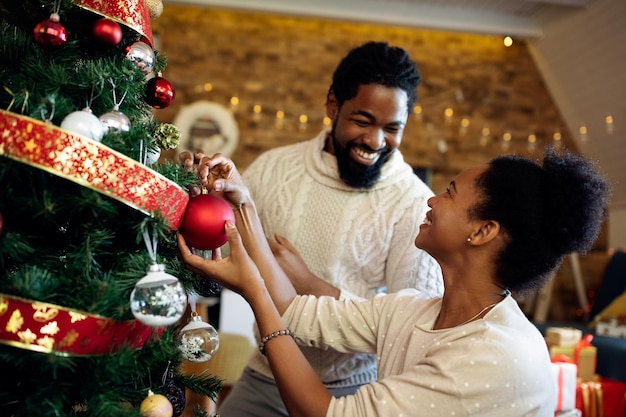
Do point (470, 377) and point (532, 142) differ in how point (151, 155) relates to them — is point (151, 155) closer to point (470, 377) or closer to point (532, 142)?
point (470, 377)

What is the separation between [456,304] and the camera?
123 centimetres

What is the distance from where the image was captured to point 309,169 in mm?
1715

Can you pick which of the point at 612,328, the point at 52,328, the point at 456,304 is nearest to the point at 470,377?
the point at 456,304

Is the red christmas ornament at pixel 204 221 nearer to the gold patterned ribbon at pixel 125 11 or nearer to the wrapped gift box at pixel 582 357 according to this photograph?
the gold patterned ribbon at pixel 125 11

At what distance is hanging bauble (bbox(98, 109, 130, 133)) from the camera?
830 mm

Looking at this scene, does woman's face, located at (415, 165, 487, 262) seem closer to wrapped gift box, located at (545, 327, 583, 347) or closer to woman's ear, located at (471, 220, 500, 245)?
woman's ear, located at (471, 220, 500, 245)

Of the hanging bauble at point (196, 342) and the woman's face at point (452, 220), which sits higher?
the woman's face at point (452, 220)

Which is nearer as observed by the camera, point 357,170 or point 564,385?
point 357,170

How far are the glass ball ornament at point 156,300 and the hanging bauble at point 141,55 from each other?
0.35 meters

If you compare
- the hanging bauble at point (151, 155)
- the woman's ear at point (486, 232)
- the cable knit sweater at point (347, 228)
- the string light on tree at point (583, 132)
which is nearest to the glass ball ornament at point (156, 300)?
the hanging bauble at point (151, 155)

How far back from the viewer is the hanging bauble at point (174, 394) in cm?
91

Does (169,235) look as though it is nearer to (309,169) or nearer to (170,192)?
(170,192)

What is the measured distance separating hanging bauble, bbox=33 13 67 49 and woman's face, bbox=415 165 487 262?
2.57 feet

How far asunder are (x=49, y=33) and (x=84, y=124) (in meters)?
0.14
